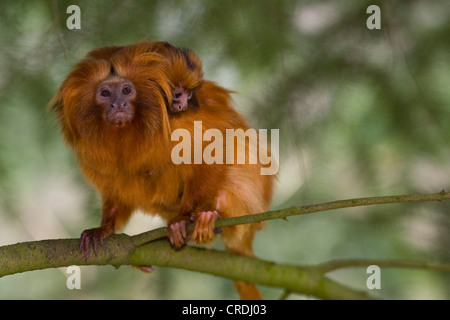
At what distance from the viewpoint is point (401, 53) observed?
195cm

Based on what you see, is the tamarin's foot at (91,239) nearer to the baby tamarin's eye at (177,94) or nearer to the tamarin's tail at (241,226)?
the tamarin's tail at (241,226)

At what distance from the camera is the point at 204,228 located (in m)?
2.05

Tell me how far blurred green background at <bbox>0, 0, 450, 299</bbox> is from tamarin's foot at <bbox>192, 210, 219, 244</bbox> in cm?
35

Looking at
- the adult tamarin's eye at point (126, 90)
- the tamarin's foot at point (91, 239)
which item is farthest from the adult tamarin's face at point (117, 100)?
the tamarin's foot at point (91, 239)

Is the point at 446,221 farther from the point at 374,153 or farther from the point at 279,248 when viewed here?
the point at 279,248

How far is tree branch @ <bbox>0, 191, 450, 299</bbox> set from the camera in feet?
5.46

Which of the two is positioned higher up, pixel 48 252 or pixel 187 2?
pixel 187 2

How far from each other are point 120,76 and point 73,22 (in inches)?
8.7

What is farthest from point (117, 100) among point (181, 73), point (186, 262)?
point (186, 262)

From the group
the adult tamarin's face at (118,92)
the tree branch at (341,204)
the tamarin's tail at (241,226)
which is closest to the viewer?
the tree branch at (341,204)

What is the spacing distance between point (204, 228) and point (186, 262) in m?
0.13

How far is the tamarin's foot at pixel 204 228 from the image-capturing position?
2.04 meters

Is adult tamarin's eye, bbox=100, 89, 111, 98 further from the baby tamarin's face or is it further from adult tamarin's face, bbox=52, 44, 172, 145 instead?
the baby tamarin's face
